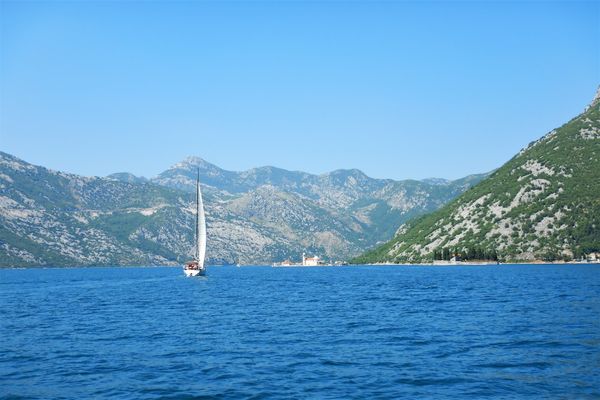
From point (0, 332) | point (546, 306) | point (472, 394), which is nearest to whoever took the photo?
point (472, 394)

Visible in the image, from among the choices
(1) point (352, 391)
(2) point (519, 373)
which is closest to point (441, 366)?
(2) point (519, 373)

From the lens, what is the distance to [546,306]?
9431cm

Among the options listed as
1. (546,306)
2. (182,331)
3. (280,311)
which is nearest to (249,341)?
(182,331)

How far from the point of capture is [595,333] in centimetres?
6494

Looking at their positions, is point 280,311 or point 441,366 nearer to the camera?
point 441,366

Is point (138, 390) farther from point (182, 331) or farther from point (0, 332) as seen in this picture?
point (0, 332)

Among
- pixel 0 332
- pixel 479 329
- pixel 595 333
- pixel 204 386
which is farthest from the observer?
pixel 0 332

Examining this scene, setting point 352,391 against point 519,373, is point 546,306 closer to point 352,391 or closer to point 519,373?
point 519,373

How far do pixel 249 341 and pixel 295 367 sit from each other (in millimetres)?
15894

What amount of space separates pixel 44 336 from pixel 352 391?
4552cm

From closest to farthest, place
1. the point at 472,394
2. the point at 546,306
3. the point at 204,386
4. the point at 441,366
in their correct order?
the point at 472,394 < the point at 204,386 < the point at 441,366 < the point at 546,306

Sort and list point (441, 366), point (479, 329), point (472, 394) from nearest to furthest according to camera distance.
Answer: point (472, 394), point (441, 366), point (479, 329)

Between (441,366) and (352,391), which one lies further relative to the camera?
(441,366)

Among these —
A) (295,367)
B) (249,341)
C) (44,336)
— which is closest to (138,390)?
(295,367)
